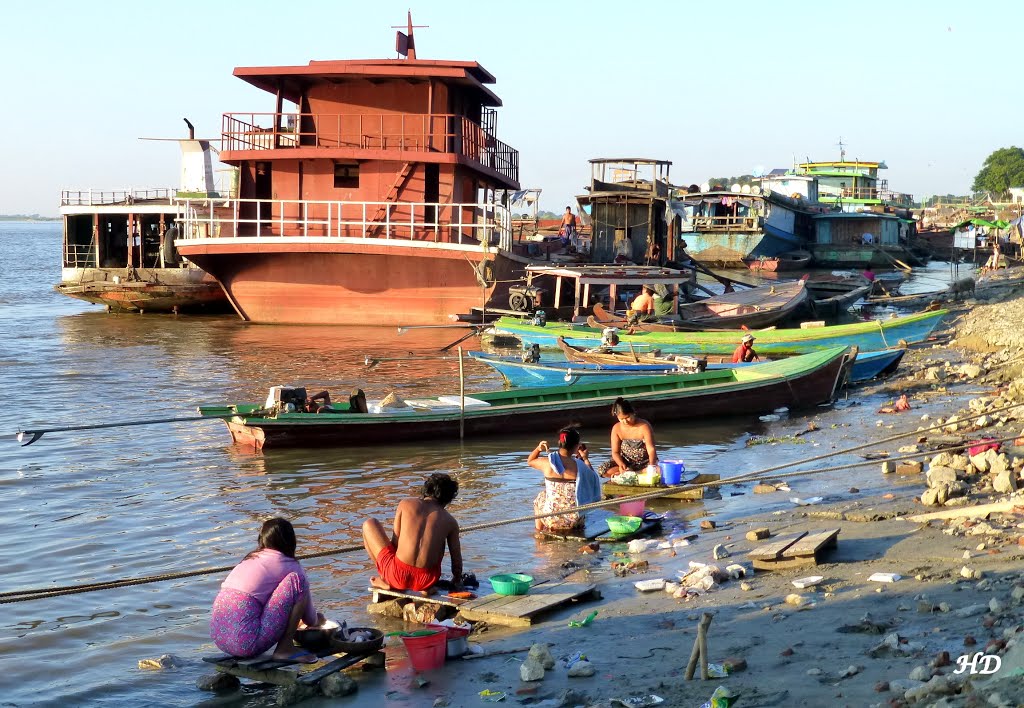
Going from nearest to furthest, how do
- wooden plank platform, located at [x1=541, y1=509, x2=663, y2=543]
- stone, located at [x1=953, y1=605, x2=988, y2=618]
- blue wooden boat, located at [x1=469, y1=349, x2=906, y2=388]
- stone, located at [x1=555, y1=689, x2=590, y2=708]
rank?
1. stone, located at [x1=555, y1=689, x2=590, y2=708]
2. stone, located at [x1=953, y1=605, x2=988, y2=618]
3. wooden plank platform, located at [x1=541, y1=509, x2=663, y2=543]
4. blue wooden boat, located at [x1=469, y1=349, x2=906, y2=388]

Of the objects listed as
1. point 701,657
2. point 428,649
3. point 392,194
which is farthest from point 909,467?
point 392,194

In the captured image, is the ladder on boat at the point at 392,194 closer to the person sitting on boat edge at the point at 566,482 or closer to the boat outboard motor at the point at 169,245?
the boat outboard motor at the point at 169,245

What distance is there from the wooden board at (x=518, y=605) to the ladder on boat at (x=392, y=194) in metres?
19.5

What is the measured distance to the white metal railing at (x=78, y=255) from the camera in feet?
107

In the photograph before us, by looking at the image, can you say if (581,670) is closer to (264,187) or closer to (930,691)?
(930,691)

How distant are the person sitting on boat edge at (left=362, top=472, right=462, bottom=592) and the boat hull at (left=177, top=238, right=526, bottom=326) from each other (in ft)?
57.0

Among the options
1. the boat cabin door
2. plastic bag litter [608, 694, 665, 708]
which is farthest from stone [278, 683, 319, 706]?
the boat cabin door

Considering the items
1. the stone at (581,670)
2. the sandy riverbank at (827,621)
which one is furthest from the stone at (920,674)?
the stone at (581,670)

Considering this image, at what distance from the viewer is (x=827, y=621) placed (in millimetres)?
6027

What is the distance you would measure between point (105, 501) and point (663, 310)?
14.1 meters

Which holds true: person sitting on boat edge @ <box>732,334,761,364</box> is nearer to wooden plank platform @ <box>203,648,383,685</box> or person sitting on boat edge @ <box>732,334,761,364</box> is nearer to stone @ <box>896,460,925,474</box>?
stone @ <box>896,460,925,474</box>

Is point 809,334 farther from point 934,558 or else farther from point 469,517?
point 934,558

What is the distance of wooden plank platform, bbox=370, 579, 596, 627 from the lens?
6941 mm

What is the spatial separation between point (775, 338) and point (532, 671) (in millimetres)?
15091
